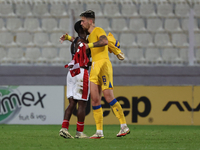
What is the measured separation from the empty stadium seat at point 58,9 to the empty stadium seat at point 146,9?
80.0 inches

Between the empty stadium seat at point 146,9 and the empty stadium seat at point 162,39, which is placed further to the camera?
the empty stadium seat at point 146,9

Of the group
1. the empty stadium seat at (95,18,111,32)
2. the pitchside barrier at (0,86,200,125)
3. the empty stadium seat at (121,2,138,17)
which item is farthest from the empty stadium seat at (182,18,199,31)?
the pitchside barrier at (0,86,200,125)

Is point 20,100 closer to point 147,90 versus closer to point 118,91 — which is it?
point 118,91

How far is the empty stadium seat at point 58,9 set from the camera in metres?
9.88

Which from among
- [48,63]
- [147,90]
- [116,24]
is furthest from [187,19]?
[48,63]

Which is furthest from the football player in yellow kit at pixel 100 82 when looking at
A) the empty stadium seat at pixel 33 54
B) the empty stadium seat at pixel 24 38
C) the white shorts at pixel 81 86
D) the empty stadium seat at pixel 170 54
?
the empty stadium seat at pixel 24 38

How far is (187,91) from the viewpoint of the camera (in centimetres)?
801

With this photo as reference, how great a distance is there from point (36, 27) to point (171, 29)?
11.8 feet

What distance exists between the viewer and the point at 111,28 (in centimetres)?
977

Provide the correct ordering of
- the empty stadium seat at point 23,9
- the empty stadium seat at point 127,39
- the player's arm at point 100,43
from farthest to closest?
the empty stadium seat at point 23,9, the empty stadium seat at point 127,39, the player's arm at point 100,43

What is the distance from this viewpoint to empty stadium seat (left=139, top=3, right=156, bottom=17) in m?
9.78

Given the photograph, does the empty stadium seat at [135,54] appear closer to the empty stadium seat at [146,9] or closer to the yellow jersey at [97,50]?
the empty stadium seat at [146,9]

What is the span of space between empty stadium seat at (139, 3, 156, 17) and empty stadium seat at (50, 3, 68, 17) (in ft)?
6.67

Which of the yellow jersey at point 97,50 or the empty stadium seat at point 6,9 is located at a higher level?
the empty stadium seat at point 6,9
